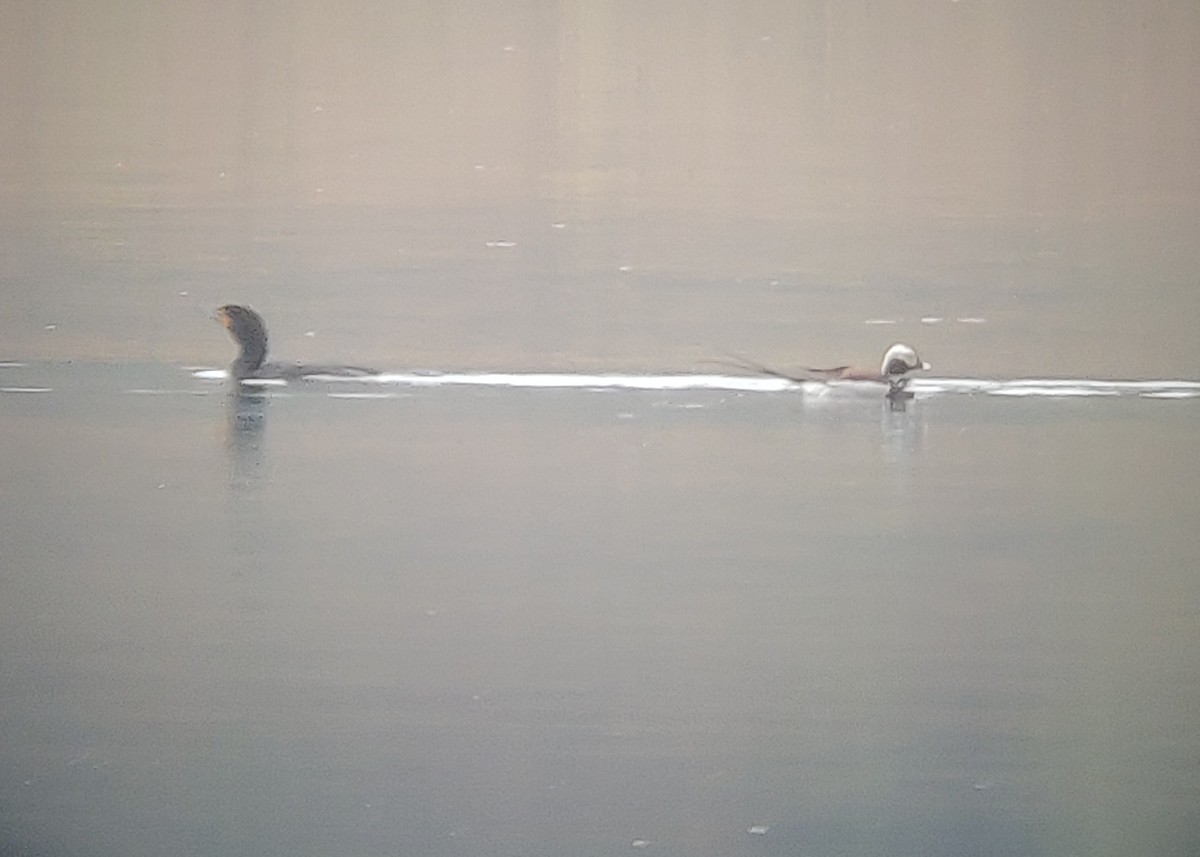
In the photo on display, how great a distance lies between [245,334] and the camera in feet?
5.10

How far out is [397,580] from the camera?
1.55m

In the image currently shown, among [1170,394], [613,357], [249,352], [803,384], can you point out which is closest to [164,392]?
[249,352]

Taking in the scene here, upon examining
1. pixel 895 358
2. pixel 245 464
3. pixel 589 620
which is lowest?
pixel 589 620

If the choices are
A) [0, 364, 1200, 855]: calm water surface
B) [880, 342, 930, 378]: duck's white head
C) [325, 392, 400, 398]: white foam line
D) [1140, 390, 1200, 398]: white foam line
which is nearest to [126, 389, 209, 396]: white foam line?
[0, 364, 1200, 855]: calm water surface

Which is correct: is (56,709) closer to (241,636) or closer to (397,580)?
(241,636)

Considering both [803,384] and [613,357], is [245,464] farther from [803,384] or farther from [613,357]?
[803,384]

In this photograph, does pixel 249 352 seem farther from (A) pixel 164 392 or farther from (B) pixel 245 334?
(A) pixel 164 392

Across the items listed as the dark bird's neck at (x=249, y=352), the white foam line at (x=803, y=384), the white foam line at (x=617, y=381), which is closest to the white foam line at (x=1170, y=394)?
the white foam line at (x=803, y=384)

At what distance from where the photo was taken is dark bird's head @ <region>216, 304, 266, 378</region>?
1.55 m

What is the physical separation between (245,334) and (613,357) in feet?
1.47

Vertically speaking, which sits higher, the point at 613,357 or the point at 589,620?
the point at 613,357

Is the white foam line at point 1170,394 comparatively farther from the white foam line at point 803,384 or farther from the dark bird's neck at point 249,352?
the dark bird's neck at point 249,352

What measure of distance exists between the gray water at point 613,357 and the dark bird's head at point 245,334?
20mm

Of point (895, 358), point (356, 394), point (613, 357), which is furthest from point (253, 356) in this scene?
point (895, 358)
